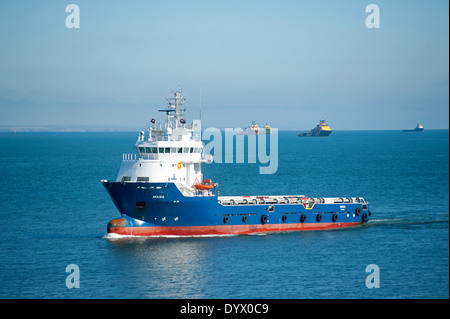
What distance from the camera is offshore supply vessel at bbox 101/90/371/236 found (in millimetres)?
54656

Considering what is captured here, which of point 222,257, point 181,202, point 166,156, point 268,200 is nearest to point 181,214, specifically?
point 181,202

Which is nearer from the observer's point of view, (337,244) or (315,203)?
(337,244)

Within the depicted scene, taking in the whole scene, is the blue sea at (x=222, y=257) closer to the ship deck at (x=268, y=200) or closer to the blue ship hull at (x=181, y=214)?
the blue ship hull at (x=181, y=214)

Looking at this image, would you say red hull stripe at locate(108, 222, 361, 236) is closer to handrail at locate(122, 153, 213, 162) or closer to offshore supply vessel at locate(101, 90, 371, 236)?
offshore supply vessel at locate(101, 90, 371, 236)

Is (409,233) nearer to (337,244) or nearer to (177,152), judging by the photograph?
(337,244)

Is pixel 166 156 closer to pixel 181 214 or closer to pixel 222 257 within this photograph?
pixel 181 214

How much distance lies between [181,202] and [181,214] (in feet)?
3.42

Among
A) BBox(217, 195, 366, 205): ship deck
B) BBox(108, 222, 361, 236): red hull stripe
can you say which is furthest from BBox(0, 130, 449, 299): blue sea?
BBox(217, 195, 366, 205): ship deck

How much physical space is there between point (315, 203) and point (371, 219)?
6.88m

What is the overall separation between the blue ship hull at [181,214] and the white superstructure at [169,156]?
1350 mm

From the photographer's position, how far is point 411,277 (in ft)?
139

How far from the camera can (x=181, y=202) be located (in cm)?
5484
